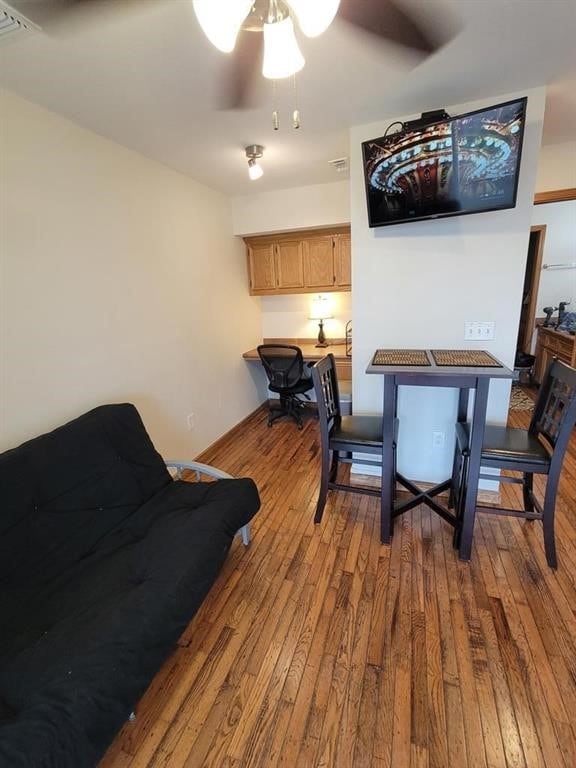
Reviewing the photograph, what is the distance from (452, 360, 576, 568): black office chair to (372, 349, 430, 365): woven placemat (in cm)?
52

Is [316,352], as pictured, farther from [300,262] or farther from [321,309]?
[300,262]

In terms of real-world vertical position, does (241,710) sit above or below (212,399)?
below

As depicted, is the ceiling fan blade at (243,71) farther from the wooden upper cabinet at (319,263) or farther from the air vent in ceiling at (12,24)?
the wooden upper cabinet at (319,263)

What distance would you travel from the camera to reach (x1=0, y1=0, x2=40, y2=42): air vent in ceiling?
1147mm

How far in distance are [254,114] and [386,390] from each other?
172 cm

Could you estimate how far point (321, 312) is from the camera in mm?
4184

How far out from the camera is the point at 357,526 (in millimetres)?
2260

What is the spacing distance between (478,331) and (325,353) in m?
1.83

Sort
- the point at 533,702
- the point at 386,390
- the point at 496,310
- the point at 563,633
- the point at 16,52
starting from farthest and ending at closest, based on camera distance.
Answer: the point at 496,310, the point at 386,390, the point at 563,633, the point at 16,52, the point at 533,702

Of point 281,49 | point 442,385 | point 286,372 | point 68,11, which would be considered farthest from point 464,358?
point 68,11

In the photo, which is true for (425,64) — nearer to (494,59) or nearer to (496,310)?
(494,59)

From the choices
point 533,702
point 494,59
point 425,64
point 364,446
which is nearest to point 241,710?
point 533,702

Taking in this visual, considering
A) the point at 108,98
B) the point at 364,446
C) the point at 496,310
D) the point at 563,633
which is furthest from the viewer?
the point at 496,310

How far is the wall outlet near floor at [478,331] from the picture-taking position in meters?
2.25
